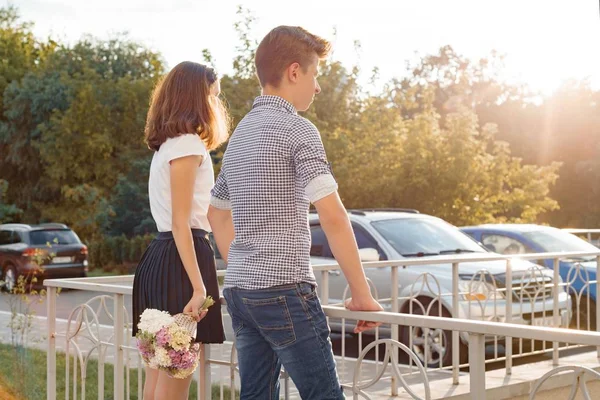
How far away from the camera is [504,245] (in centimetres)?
1293

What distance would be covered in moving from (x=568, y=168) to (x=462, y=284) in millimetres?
37849

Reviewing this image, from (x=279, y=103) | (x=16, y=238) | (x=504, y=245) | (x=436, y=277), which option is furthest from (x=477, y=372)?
(x=16, y=238)

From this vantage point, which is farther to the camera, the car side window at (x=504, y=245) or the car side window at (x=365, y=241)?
the car side window at (x=504, y=245)

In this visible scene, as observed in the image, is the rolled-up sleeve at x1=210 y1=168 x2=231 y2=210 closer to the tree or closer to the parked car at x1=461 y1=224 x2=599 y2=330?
the parked car at x1=461 y1=224 x2=599 y2=330

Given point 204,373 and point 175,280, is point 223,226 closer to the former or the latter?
point 175,280

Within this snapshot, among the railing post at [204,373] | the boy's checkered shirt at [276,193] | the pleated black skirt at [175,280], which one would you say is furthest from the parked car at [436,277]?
the boy's checkered shirt at [276,193]

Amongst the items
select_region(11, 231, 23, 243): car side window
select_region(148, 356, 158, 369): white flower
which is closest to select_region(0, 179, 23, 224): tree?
select_region(11, 231, 23, 243): car side window

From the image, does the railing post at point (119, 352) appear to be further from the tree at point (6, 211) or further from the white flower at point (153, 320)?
the tree at point (6, 211)

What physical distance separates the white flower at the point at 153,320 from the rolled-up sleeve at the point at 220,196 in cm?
48

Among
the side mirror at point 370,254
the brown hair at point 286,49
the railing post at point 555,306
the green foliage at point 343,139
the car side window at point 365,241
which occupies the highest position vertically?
the green foliage at point 343,139

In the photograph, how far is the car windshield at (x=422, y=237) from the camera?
1086 cm

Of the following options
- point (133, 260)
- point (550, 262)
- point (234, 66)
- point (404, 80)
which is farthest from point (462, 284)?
point (404, 80)

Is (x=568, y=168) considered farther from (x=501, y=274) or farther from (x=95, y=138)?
(x=501, y=274)

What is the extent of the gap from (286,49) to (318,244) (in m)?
8.33
